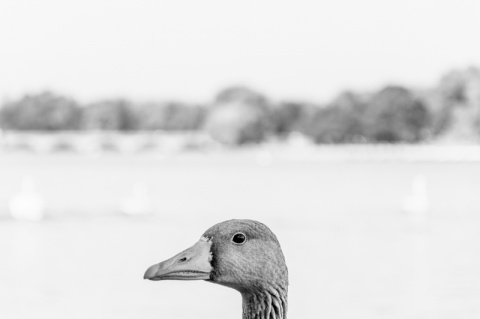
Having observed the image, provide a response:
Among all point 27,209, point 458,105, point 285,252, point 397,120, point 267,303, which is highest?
point 267,303

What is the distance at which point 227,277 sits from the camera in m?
2.88

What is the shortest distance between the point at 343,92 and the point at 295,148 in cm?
880

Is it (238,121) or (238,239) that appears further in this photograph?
(238,121)

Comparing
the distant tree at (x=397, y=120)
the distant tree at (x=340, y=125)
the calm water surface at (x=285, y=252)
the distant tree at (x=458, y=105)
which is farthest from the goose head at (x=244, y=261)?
the distant tree at (x=340, y=125)

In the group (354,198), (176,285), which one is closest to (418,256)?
(176,285)

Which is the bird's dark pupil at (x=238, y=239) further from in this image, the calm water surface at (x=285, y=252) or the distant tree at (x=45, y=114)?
the distant tree at (x=45, y=114)

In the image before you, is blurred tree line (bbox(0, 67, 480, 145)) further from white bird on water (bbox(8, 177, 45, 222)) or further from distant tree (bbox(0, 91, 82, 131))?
white bird on water (bbox(8, 177, 45, 222))

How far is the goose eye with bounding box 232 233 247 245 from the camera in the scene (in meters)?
2.83

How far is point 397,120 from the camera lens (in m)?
82.5

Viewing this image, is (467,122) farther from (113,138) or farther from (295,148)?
(113,138)

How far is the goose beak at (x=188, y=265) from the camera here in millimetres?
2689

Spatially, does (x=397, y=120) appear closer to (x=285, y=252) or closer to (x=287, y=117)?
(x=287, y=117)

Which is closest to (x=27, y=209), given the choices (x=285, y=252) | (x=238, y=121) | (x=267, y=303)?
(x=285, y=252)

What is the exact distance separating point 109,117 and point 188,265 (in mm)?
87518
